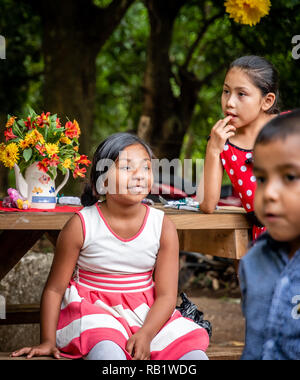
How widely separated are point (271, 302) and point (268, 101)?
143 cm

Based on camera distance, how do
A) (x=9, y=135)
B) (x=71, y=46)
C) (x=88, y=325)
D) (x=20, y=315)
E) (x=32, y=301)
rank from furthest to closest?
1. (x=71, y=46)
2. (x=32, y=301)
3. (x=20, y=315)
4. (x=9, y=135)
5. (x=88, y=325)

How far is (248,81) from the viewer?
2.51 metres

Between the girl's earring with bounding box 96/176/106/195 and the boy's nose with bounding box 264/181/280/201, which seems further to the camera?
the girl's earring with bounding box 96/176/106/195

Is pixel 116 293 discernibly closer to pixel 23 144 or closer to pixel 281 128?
pixel 23 144

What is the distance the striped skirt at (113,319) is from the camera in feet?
6.57

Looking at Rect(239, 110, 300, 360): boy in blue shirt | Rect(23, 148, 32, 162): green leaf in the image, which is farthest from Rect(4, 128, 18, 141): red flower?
Rect(239, 110, 300, 360): boy in blue shirt

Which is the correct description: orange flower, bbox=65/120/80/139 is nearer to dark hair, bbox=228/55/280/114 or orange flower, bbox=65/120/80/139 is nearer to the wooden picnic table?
the wooden picnic table

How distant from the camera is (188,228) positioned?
244cm

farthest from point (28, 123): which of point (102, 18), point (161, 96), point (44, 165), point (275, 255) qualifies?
point (161, 96)

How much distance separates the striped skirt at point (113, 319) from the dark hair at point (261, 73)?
972 mm

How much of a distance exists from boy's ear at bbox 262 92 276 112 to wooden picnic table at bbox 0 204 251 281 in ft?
1.58

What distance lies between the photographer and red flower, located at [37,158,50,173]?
265cm

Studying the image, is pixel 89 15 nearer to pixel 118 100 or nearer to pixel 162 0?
pixel 162 0
